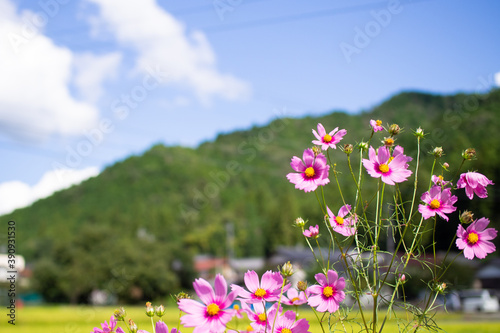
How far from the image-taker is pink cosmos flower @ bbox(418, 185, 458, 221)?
3.24ft

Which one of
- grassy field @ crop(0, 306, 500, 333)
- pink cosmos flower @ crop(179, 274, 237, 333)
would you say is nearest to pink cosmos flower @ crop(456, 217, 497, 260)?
pink cosmos flower @ crop(179, 274, 237, 333)

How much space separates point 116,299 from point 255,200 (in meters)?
28.2

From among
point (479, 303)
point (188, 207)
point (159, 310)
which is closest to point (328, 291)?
point (159, 310)

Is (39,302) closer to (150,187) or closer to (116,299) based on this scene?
(116,299)

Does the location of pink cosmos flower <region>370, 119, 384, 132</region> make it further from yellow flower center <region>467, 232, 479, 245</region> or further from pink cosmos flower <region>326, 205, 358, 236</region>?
yellow flower center <region>467, 232, 479, 245</region>

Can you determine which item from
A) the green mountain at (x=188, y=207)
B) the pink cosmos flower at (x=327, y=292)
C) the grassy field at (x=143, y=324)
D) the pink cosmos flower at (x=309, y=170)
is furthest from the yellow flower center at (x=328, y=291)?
the green mountain at (x=188, y=207)

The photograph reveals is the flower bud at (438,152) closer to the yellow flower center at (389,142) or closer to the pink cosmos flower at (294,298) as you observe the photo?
the yellow flower center at (389,142)

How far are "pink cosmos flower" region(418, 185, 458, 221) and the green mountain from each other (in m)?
12.1

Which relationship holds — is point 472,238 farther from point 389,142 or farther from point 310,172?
point 310,172

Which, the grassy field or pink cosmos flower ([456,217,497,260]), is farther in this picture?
the grassy field

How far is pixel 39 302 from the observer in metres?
34.1

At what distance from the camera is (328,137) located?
1047 millimetres

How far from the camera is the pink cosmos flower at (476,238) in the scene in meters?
0.98

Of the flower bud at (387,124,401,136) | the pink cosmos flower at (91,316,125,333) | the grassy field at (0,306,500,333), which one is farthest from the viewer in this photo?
the grassy field at (0,306,500,333)
